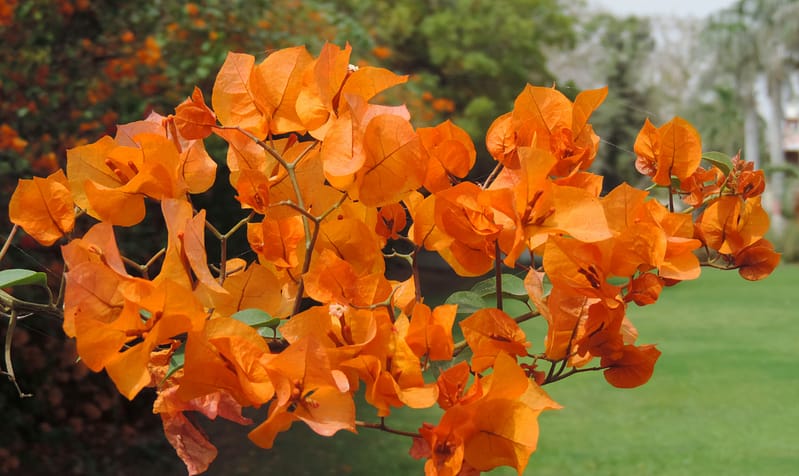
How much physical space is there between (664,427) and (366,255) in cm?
395

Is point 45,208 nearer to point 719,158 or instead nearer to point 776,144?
point 719,158

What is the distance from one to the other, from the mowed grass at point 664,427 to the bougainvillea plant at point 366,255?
2630 millimetres

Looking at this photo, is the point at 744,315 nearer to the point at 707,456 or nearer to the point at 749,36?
the point at 707,456

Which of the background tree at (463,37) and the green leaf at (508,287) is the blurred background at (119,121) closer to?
the green leaf at (508,287)

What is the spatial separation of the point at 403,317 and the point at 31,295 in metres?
1.96

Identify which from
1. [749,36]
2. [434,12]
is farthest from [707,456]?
[749,36]

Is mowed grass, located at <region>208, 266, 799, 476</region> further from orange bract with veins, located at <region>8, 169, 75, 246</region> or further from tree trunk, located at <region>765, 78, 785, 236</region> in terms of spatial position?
tree trunk, located at <region>765, 78, 785, 236</region>

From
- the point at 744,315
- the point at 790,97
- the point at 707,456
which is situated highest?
the point at 707,456

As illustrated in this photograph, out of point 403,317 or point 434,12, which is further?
point 434,12

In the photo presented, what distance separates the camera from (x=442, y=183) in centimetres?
41

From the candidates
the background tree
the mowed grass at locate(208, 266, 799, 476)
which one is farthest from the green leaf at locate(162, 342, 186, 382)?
the background tree

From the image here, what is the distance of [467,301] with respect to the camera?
0.42m

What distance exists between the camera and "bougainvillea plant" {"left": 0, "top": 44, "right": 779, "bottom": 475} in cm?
33

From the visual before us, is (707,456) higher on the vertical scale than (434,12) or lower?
higher
